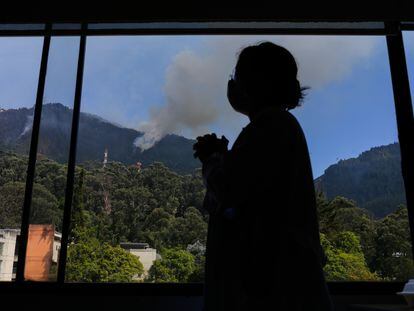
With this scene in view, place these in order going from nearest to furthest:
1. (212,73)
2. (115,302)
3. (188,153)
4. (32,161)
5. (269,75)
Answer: (269,75)
(115,302)
(32,161)
(188,153)
(212,73)

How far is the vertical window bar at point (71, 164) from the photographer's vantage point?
87.0 inches

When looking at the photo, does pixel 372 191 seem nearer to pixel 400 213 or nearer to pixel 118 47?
pixel 400 213

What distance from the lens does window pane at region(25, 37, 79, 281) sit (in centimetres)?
223

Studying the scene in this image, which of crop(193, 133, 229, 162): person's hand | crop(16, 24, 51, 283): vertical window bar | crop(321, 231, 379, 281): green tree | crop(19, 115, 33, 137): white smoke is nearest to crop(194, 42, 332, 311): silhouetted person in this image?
crop(193, 133, 229, 162): person's hand

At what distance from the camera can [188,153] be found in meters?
2.48

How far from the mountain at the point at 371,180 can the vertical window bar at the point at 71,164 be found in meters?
1.50

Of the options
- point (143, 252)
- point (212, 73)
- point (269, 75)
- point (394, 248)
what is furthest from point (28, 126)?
point (394, 248)

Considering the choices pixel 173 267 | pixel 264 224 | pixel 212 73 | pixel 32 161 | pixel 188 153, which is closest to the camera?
pixel 264 224

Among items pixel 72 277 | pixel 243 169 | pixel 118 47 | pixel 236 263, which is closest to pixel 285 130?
pixel 243 169

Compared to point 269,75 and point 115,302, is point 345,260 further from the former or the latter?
point 269,75

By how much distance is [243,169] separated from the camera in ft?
2.66

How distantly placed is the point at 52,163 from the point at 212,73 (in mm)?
1191

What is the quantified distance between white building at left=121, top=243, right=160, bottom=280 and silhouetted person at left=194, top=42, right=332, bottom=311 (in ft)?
4.96
